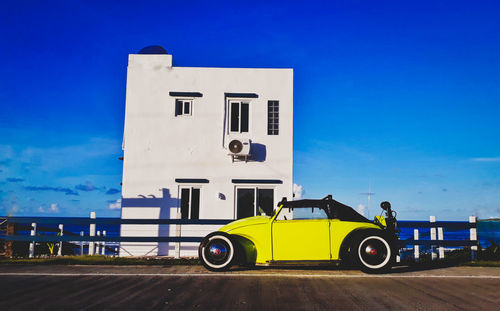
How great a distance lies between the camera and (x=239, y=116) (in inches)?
551

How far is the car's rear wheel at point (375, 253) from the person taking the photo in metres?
7.66

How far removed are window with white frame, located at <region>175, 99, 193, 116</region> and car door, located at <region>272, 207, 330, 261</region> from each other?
7.47 metres

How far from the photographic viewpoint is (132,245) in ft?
42.9

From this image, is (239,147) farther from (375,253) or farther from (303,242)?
(375,253)

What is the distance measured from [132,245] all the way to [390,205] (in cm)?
839

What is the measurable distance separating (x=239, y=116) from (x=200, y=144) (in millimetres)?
1677

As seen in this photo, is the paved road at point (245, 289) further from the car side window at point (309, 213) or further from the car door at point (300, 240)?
the car side window at point (309, 213)

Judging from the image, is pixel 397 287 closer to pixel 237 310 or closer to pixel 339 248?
pixel 339 248

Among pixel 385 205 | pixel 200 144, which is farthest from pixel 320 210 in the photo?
pixel 200 144

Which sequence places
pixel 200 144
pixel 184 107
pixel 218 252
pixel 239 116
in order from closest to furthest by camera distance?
pixel 218 252, pixel 200 144, pixel 239 116, pixel 184 107

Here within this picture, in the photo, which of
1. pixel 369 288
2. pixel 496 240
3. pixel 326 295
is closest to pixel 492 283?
pixel 369 288

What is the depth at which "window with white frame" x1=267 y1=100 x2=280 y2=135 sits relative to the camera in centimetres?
1396

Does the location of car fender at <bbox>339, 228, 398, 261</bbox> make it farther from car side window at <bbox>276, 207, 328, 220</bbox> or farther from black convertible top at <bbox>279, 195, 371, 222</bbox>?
car side window at <bbox>276, 207, 328, 220</bbox>

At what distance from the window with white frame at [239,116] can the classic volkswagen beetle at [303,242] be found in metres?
6.40
